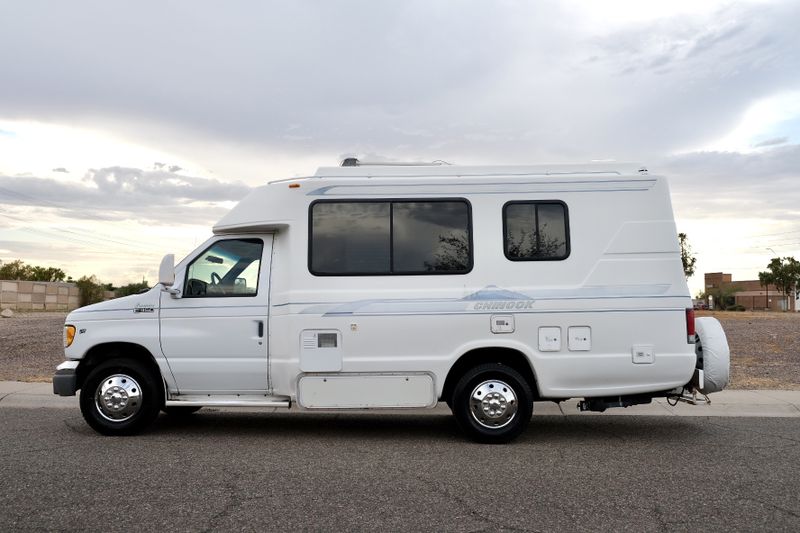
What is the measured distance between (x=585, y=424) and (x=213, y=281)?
491 centimetres

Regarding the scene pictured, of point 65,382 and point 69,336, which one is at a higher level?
point 69,336

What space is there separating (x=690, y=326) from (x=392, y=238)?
3.33 meters

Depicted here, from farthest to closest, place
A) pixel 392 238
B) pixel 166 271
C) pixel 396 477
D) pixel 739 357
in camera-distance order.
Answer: pixel 739 357 → pixel 392 238 → pixel 166 271 → pixel 396 477

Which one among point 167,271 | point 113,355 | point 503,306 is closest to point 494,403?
point 503,306

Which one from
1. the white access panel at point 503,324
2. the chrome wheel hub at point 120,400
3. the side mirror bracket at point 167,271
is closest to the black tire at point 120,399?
the chrome wheel hub at point 120,400

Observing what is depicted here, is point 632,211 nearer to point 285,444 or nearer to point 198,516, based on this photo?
point 285,444

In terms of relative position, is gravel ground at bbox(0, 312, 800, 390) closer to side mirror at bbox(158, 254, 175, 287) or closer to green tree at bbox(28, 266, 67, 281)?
side mirror at bbox(158, 254, 175, 287)

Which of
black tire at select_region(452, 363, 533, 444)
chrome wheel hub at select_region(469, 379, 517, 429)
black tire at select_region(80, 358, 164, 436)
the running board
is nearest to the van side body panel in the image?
the running board

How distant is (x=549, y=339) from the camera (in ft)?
26.1

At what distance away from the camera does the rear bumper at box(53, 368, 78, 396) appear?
320 inches

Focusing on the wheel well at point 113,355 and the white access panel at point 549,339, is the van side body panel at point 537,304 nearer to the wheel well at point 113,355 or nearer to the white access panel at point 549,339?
the white access panel at point 549,339

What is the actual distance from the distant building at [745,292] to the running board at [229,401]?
108m

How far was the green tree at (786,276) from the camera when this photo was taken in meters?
97.6

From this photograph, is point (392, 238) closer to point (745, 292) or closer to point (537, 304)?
point (537, 304)
